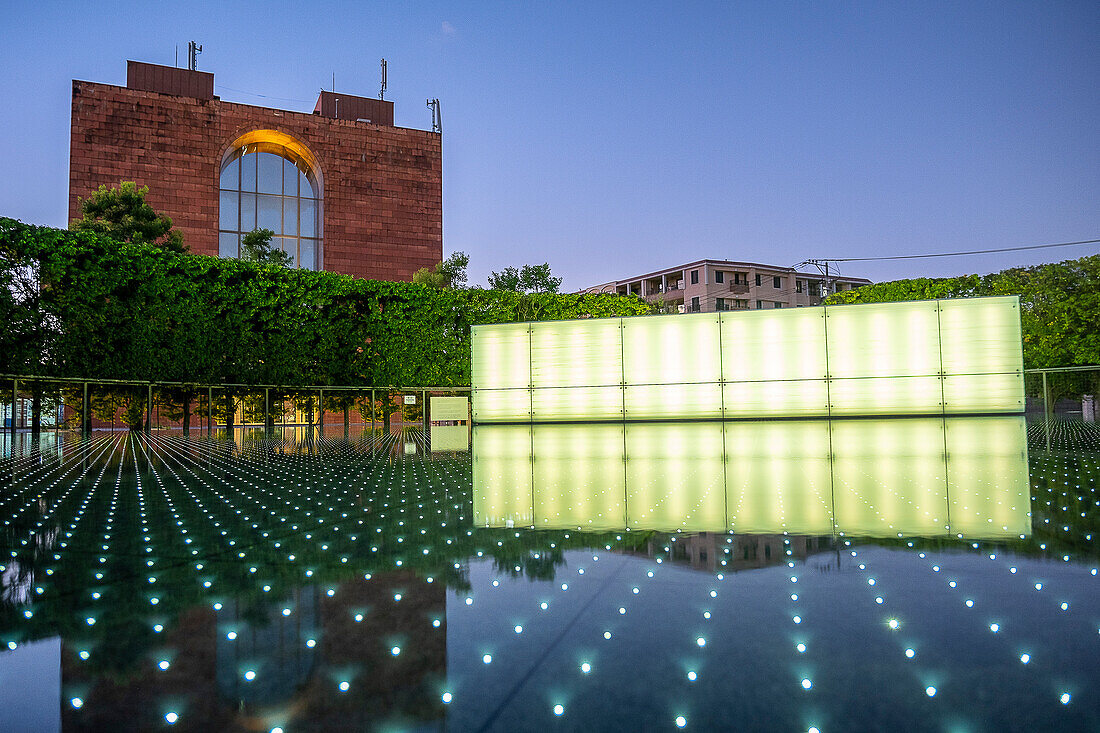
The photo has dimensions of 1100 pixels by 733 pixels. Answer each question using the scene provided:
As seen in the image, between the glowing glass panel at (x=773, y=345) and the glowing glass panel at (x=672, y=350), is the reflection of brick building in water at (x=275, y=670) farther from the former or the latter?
the glowing glass panel at (x=773, y=345)

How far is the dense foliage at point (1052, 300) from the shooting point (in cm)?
2402

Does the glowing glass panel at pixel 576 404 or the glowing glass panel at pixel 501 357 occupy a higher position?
the glowing glass panel at pixel 501 357

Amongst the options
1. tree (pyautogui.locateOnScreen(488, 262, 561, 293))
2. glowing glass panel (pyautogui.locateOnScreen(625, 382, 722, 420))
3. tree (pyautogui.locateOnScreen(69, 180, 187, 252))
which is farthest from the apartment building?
glowing glass panel (pyautogui.locateOnScreen(625, 382, 722, 420))

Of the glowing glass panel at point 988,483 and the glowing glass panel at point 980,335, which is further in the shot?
the glowing glass panel at point 980,335

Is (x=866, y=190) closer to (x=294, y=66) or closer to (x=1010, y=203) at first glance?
(x=1010, y=203)

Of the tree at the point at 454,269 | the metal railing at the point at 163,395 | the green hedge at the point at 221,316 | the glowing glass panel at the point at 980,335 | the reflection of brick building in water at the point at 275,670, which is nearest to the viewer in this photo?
the reflection of brick building in water at the point at 275,670

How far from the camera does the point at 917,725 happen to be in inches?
58.2

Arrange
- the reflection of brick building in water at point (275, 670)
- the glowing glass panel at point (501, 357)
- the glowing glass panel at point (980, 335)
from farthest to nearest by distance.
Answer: the glowing glass panel at point (501, 357) < the glowing glass panel at point (980, 335) < the reflection of brick building in water at point (275, 670)

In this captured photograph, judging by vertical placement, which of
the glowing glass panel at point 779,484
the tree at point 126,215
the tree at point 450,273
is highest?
the tree at point 126,215

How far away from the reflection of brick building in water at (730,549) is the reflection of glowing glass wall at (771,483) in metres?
0.20

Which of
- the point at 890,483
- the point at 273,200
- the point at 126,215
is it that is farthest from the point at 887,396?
the point at 273,200

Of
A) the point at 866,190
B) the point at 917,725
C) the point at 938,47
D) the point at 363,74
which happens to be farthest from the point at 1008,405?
the point at 866,190

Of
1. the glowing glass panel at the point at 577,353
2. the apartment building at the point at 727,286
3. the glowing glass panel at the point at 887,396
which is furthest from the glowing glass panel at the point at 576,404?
the apartment building at the point at 727,286

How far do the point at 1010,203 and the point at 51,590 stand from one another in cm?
5468
